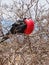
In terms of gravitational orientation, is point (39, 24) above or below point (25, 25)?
below

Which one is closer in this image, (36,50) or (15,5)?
(36,50)

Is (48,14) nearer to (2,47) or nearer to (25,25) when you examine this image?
(2,47)

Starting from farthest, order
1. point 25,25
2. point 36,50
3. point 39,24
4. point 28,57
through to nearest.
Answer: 1. point 39,24
2. point 36,50
3. point 28,57
4. point 25,25

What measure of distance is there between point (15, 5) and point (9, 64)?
212cm

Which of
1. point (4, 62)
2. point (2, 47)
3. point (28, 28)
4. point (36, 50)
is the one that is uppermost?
point (28, 28)

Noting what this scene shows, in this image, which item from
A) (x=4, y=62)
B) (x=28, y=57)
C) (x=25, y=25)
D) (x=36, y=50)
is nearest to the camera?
(x=25, y=25)

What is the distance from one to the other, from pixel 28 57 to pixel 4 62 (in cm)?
69

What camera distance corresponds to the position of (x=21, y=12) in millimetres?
4574

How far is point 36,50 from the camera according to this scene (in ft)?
12.3

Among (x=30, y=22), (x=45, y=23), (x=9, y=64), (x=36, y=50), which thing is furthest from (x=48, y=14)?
(x=30, y=22)

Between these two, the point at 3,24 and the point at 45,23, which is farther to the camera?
the point at 45,23

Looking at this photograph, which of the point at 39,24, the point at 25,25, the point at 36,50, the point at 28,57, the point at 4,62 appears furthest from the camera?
the point at 39,24

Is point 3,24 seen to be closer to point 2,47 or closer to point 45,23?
point 2,47

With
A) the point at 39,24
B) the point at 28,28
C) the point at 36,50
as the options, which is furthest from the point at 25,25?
the point at 39,24
